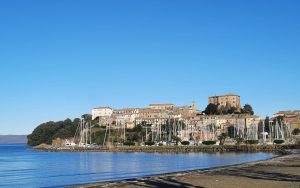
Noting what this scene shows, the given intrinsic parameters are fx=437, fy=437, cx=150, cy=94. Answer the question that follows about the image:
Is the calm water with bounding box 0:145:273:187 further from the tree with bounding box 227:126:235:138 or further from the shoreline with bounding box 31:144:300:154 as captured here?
the tree with bounding box 227:126:235:138

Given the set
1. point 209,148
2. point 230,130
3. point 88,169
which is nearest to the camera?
point 88,169

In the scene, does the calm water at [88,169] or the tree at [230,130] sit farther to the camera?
the tree at [230,130]

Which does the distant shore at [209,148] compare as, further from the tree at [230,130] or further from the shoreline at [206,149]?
the tree at [230,130]

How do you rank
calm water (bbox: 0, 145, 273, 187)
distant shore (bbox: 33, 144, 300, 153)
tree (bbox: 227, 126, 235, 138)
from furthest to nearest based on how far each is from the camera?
tree (bbox: 227, 126, 235, 138)
distant shore (bbox: 33, 144, 300, 153)
calm water (bbox: 0, 145, 273, 187)

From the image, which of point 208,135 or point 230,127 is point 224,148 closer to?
point 208,135

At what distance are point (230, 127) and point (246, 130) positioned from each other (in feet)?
53.9

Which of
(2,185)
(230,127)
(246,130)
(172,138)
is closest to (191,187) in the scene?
(2,185)

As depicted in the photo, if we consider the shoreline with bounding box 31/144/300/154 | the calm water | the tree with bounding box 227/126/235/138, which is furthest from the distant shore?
the tree with bounding box 227/126/235/138

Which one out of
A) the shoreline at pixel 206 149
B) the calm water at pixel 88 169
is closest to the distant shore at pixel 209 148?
the shoreline at pixel 206 149

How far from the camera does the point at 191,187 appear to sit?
30.2m

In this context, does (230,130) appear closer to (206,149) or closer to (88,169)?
(206,149)

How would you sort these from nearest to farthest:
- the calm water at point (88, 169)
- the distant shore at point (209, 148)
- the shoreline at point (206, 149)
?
the calm water at point (88, 169) < the shoreline at point (206, 149) < the distant shore at point (209, 148)

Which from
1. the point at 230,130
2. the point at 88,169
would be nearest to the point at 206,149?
the point at 230,130

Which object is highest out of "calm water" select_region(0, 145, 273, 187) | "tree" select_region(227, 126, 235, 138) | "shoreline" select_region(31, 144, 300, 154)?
"tree" select_region(227, 126, 235, 138)
